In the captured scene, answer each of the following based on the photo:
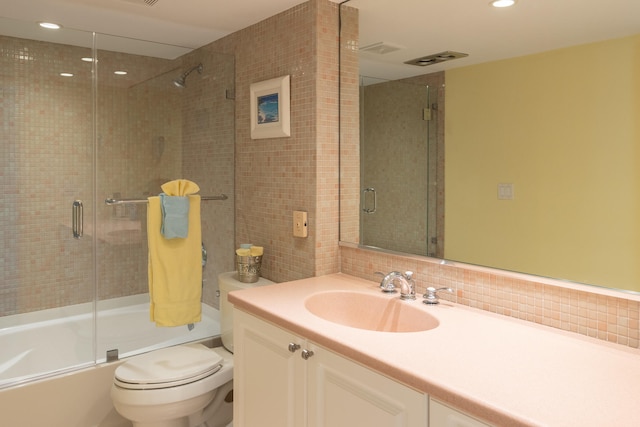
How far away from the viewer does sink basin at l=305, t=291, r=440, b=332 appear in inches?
69.6

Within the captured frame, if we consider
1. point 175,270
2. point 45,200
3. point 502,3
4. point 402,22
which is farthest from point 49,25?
point 502,3

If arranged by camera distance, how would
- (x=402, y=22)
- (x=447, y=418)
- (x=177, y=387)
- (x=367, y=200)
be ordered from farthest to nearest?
(x=367, y=200), (x=177, y=387), (x=402, y=22), (x=447, y=418)

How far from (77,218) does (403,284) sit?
1993 mm

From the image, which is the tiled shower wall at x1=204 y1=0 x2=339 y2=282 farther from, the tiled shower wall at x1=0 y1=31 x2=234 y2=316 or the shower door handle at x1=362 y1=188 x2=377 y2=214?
the tiled shower wall at x1=0 y1=31 x2=234 y2=316

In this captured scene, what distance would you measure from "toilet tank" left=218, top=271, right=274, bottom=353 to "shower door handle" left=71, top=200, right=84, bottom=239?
2.97 ft

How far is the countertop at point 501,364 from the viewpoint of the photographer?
1.00 metres

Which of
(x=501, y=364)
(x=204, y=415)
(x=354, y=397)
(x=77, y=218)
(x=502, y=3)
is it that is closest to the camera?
(x=501, y=364)

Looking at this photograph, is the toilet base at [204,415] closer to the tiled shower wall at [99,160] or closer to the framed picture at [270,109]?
the tiled shower wall at [99,160]

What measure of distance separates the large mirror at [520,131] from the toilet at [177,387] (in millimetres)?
967

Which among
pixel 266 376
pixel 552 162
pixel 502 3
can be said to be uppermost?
pixel 502 3

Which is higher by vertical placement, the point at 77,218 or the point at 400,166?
the point at 400,166

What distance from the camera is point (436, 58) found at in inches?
75.7

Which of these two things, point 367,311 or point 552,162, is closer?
point 552,162

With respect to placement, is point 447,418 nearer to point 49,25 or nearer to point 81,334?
point 81,334
